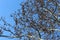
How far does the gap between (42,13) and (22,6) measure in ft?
3.37

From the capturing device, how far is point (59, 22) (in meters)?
11.7

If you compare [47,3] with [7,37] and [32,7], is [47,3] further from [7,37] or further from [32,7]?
[7,37]

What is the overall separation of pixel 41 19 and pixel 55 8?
3.35 feet

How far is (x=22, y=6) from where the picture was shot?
40.2ft

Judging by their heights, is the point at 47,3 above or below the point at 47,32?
above

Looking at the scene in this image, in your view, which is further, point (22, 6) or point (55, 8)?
point (22, 6)

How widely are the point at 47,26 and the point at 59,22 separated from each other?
58cm

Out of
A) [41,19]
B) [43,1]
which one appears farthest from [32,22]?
[43,1]

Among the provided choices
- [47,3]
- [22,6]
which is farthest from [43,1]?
[22,6]

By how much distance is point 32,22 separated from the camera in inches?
489

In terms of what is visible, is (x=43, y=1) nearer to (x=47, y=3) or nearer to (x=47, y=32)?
(x=47, y=3)

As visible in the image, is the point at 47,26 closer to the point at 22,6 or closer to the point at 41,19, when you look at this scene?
the point at 41,19

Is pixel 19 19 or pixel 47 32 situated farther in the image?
pixel 19 19

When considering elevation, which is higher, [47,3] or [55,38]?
[47,3]
